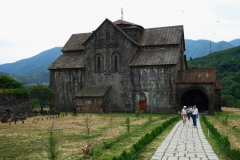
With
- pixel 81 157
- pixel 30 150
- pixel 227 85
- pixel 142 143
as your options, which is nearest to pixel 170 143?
pixel 142 143

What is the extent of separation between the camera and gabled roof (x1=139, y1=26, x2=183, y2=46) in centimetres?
3356

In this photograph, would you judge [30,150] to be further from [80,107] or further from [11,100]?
[80,107]

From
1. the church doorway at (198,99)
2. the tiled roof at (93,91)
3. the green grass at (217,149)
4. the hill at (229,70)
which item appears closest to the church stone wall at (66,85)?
the tiled roof at (93,91)

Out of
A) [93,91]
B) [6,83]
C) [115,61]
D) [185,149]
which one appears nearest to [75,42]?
[115,61]

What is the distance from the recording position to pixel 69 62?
3753cm

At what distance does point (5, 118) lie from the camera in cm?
2256

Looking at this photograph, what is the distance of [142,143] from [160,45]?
2424 cm

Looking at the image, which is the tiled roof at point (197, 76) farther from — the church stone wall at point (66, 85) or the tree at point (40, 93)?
the tree at point (40, 93)

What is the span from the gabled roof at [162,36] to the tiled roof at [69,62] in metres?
9.16

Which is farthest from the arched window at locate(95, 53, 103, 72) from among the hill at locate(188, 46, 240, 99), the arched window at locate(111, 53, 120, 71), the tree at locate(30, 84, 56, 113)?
the hill at locate(188, 46, 240, 99)

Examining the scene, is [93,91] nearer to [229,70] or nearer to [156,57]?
[156,57]

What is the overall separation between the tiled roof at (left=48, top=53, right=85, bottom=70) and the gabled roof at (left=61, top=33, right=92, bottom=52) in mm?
1211

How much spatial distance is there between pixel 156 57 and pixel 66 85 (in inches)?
536

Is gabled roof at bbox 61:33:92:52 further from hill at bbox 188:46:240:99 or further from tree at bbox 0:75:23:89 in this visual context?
hill at bbox 188:46:240:99
